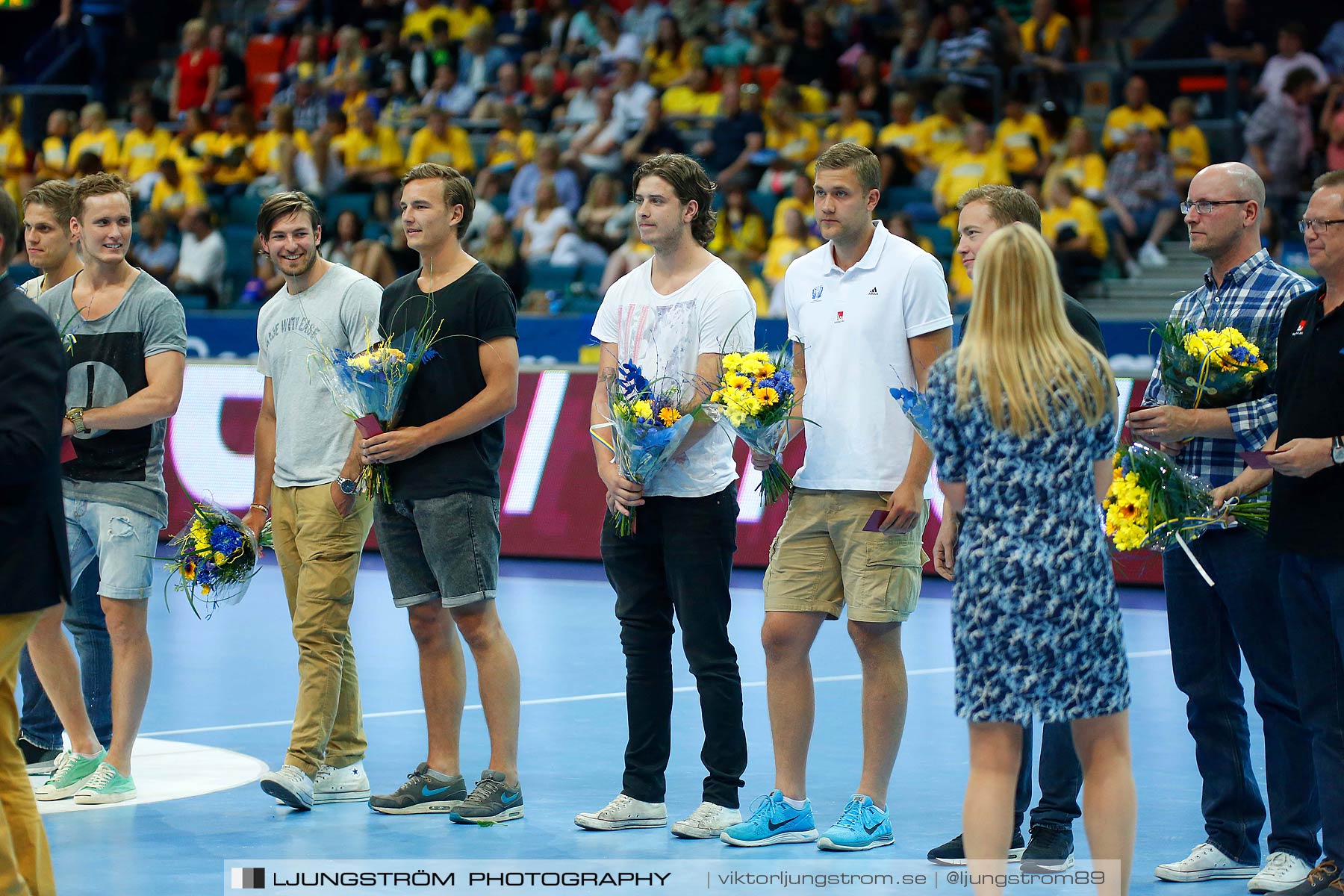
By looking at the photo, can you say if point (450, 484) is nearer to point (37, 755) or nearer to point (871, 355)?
point (871, 355)

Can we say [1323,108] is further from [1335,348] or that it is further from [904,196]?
[1335,348]

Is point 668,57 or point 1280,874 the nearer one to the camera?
point 1280,874

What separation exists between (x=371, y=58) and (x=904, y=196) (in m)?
7.90

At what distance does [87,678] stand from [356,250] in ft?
32.5

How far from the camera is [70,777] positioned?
260 inches

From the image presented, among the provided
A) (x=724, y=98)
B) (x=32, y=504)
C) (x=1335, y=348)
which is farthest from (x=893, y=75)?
(x=32, y=504)

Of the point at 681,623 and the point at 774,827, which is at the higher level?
the point at 681,623

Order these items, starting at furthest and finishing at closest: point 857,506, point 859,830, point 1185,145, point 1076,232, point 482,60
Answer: point 482,60 → point 1185,145 → point 1076,232 → point 857,506 → point 859,830

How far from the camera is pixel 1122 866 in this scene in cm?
468

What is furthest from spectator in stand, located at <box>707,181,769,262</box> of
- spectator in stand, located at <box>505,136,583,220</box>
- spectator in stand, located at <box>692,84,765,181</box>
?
spectator in stand, located at <box>505,136,583,220</box>

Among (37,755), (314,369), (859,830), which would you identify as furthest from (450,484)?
(37,755)

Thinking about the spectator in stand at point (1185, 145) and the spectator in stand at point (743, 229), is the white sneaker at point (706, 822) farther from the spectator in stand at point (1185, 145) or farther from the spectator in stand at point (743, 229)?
the spectator in stand at point (1185, 145)

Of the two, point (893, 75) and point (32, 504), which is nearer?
point (32, 504)

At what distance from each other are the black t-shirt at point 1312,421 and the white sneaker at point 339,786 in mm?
3471
